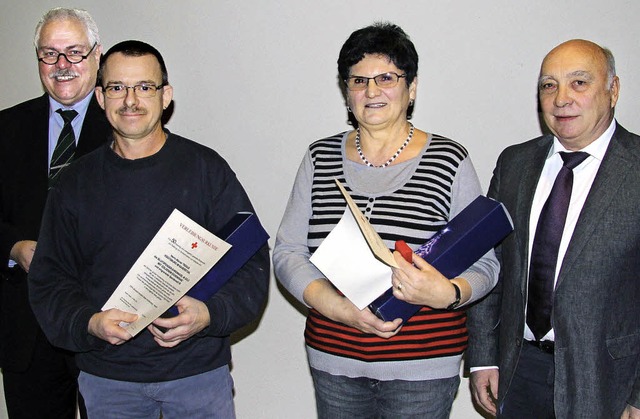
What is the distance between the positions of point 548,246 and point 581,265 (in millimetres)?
122

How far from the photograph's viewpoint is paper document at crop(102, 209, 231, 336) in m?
2.15

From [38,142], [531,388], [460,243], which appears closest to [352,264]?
[460,243]

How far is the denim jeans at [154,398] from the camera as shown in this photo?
7.77ft

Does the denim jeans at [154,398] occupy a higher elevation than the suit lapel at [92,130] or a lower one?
lower

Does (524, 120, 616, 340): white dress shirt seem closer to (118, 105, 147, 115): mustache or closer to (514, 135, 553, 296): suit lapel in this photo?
(514, 135, 553, 296): suit lapel

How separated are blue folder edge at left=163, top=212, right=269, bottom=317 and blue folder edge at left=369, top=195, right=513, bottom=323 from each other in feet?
1.29

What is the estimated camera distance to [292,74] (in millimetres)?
3316

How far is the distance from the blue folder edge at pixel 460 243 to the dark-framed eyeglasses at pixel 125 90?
94 centimetres

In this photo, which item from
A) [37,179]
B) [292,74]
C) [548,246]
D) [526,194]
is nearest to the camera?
[548,246]

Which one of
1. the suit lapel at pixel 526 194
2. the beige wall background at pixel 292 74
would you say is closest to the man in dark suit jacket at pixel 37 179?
the beige wall background at pixel 292 74

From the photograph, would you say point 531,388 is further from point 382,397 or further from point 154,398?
point 154,398

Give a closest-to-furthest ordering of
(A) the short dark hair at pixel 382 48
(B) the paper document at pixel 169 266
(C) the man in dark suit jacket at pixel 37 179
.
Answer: (B) the paper document at pixel 169 266, (A) the short dark hair at pixel 382 48, (C) the man in dark suit jacket at pixel 37 179

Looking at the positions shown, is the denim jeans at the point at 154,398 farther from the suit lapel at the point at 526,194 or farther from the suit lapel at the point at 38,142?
the suit lapel at the point at 526,194

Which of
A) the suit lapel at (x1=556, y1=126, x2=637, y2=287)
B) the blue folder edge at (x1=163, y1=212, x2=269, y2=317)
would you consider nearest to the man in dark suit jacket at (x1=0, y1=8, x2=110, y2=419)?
the blue folder edge at (x1=163, y1=212, x2=269, y2=317)
